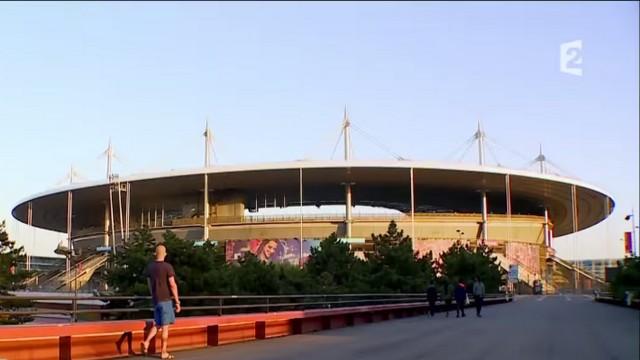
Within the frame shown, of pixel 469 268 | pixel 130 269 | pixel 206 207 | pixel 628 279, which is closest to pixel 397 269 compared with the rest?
pixel 628 279

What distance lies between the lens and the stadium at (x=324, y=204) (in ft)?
284

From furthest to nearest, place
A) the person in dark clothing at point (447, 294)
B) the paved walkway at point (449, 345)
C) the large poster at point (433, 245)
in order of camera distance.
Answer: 1. the large poster at point (433, 245)
2. the person in dark clothing at point (447, 294)
3. the paved walkway at point (449, 345)

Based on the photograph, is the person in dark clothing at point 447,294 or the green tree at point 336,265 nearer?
the green tree at point 336,265

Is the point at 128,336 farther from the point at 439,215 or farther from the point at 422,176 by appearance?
the point at 439,215

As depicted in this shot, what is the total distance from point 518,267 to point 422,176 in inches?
728

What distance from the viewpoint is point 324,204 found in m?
103

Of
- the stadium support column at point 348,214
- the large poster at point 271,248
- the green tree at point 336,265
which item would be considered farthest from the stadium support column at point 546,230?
the green tree at point 336,265

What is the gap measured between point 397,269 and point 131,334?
3120 centimetres

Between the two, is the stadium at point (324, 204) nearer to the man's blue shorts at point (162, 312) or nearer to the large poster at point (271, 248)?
the large poster at point (271, 248)

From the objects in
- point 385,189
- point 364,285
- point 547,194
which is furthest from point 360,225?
point 364,285

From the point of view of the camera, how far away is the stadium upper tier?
8538 cm

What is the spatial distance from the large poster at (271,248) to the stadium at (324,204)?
120mm

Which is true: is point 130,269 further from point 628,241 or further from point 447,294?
point 628,241

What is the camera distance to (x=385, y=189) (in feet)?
316
